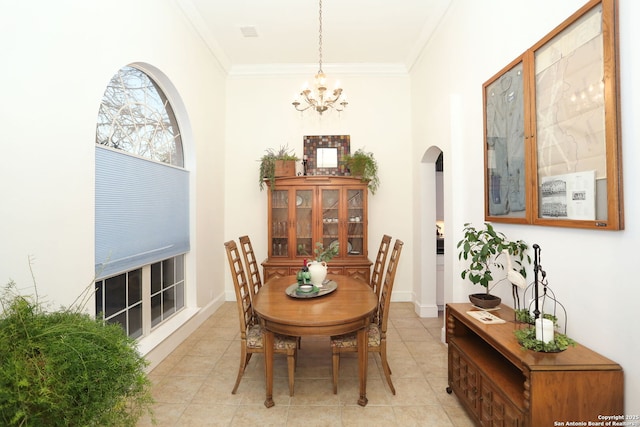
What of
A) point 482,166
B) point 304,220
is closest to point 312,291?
point 482,166

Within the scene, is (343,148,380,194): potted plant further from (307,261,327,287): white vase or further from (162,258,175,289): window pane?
(162,258,175,289): window pane

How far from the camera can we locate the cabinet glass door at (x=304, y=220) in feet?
14.8

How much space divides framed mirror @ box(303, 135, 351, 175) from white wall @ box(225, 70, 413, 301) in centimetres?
14

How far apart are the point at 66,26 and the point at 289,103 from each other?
325cm

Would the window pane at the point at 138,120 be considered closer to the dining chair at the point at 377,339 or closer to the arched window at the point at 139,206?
the arched window at the point at 139,206

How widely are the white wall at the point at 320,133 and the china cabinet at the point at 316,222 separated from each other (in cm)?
39

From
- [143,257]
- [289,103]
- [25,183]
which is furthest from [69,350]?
[289,103]

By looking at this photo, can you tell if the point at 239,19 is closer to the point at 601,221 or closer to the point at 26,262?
the point at 26,262

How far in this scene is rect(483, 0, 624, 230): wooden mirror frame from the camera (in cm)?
145

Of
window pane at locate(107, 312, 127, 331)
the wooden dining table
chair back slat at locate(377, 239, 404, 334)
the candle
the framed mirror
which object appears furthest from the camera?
the framed mirror

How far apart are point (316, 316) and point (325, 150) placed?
3150 mm

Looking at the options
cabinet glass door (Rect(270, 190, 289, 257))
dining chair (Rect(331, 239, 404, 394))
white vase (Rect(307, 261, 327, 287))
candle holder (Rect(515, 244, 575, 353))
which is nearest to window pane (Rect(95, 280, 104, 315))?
white vase (Rect(307, 261, 327, 287))

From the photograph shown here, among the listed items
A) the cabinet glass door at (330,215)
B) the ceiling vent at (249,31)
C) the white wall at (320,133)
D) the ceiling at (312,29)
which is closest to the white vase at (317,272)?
the cabinet glass door at (330,215)

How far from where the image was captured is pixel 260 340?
2.45 m
